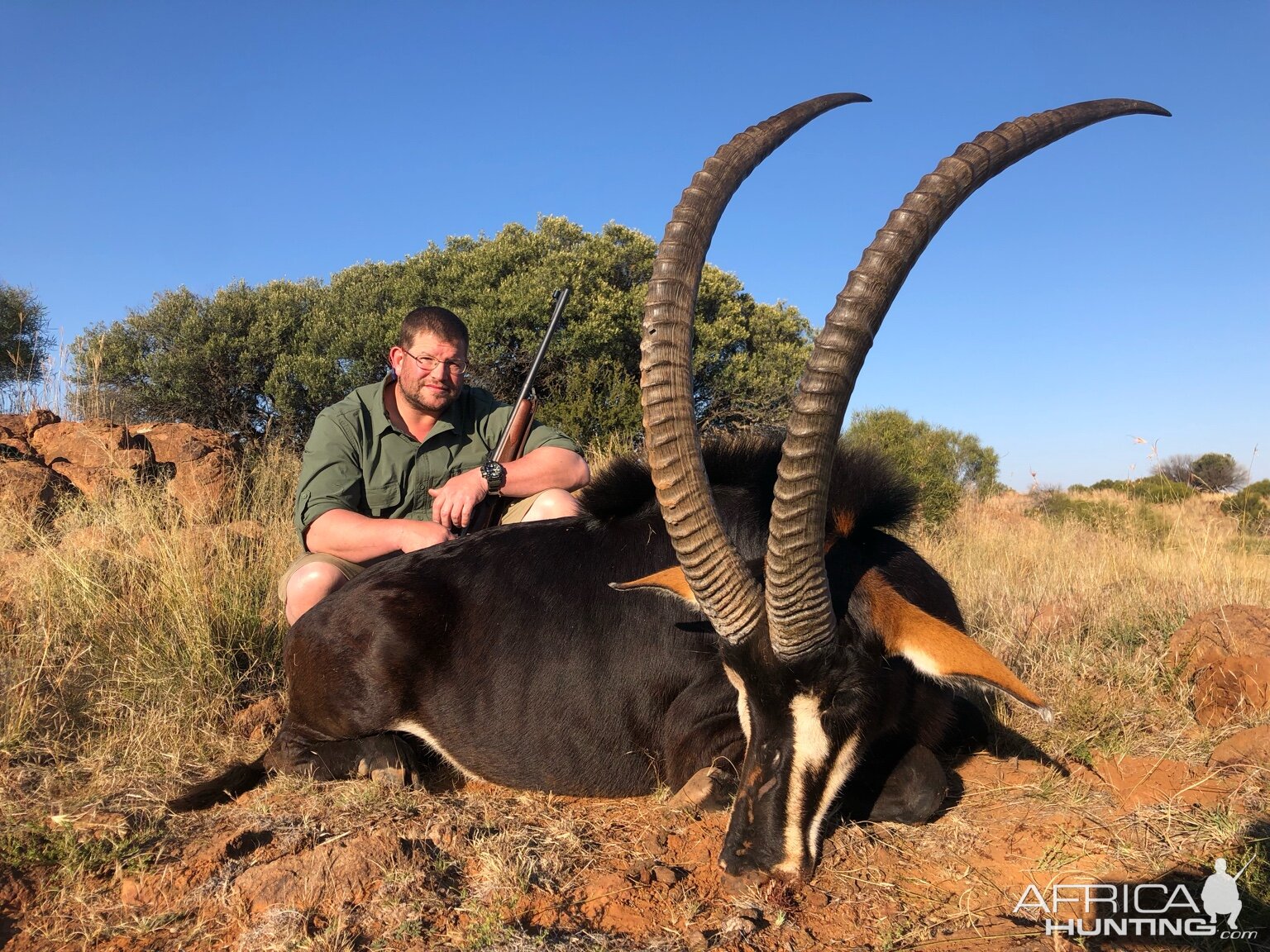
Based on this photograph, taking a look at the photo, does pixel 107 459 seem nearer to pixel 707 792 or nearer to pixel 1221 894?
pixel 707 792

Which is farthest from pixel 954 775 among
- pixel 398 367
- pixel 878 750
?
pixel 398 367

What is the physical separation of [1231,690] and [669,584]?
3.26 meters

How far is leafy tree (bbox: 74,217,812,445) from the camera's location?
49.7 ft

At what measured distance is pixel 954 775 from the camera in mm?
3980

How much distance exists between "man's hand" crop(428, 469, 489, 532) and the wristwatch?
3 cm

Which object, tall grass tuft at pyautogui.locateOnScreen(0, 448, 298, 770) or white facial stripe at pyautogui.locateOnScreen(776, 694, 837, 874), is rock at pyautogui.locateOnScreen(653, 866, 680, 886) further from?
tall grass tuft at pyautogui.locateOnScreen(0, 448, 298, 770)

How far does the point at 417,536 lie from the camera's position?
5039 millimetres

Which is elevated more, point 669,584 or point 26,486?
point 26,486

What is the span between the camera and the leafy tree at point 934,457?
1301 cm

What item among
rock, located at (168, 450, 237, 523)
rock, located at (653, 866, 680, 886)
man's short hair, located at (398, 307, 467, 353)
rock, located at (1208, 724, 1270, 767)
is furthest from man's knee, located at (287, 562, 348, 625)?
rock, located at (168, 450, 237, 523)

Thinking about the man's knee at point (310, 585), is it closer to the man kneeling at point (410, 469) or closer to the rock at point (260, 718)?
the man kneeling at point (410, 469)

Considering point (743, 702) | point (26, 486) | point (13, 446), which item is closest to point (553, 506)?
point (743, 702)

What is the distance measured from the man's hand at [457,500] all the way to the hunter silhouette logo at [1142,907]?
136 inches

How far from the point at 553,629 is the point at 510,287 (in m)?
12.3
